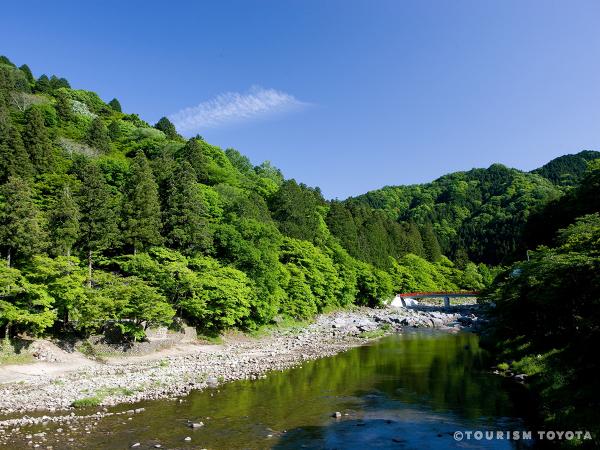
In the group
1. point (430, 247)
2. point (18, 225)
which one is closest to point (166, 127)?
point (430, 247)

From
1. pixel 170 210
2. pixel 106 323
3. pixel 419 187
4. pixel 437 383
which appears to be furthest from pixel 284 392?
pixel 419 187

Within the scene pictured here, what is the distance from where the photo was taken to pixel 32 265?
30656 millimetres

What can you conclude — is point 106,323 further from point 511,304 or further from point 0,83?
point 0,83

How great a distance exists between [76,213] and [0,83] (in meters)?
73.3

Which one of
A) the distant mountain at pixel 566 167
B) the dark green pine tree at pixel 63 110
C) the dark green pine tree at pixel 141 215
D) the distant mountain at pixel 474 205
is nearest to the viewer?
the dark green pine tree at pixel 141 215

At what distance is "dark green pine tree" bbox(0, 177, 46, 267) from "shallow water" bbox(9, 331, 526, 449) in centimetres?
1699

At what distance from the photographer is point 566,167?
16550 centimetres

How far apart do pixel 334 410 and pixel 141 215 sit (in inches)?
1193

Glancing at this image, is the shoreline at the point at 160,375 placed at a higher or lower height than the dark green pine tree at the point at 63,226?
lower

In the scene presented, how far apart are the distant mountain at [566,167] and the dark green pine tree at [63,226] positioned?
537 feet

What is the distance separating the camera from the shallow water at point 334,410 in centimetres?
1698

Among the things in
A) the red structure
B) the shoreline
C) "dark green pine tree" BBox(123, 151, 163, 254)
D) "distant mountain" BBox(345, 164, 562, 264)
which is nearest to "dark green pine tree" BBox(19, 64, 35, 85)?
"distant mountain" BBox(345, 164, 562, 264)

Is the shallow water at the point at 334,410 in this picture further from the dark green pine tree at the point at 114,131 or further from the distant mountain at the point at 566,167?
the distant mountain at the point at 566,167

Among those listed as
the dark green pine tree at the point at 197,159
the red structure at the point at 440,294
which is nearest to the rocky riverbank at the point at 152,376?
the dark green pine tree at the point at 197,159
